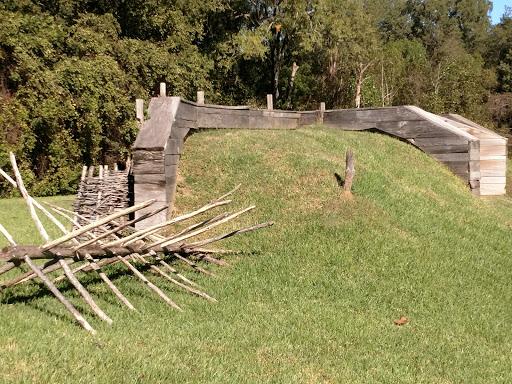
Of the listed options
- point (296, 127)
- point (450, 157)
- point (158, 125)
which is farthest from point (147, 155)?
point (450, 157)

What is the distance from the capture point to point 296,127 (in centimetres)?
1587

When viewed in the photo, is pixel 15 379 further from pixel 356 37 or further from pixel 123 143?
pixel 356 37

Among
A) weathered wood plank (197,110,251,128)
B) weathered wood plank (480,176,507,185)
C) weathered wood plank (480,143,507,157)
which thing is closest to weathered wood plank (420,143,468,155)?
weathered wood plank (480,143,507,157)

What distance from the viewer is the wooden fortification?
8.78 meters

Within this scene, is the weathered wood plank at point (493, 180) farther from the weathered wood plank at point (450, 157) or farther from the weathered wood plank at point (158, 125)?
the weathered wood plank at point (158, 125)

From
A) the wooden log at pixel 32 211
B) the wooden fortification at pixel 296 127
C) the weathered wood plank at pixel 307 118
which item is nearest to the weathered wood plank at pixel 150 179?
the wooden fortification at pixel 296 127

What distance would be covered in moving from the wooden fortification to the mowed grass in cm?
58

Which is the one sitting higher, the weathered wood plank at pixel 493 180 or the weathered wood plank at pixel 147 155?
the weathered wood plank at pixel 147 155

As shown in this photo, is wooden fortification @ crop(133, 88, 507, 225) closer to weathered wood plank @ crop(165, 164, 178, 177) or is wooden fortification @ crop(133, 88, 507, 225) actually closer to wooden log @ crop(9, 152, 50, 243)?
weathered wood plank @ crop(165, 164, 178, 177)

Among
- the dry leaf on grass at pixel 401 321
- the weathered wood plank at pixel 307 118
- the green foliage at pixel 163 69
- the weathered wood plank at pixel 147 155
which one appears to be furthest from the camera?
the green foliage at pixel 163 69

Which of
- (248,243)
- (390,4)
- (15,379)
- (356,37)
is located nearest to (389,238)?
(248,243)

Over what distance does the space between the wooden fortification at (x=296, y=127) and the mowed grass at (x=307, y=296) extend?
577 millimetres

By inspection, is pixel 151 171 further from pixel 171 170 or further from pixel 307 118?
pixel 307 118

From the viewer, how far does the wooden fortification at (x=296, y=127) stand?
346 inches
